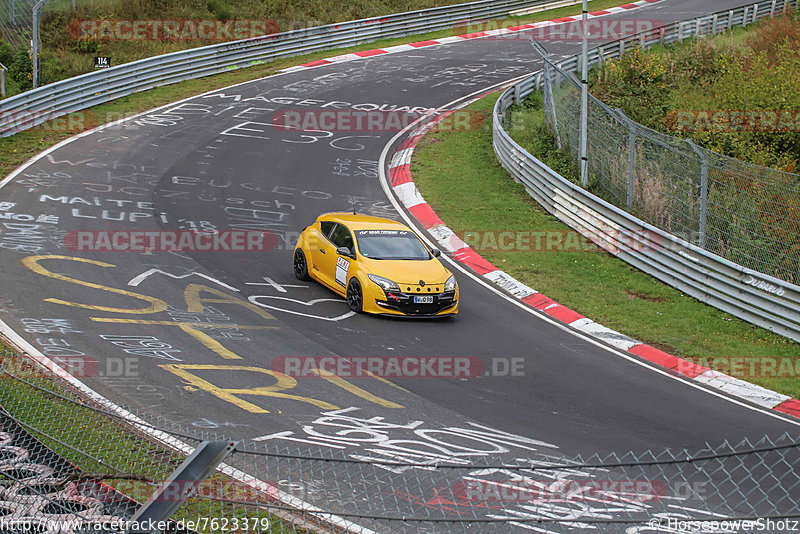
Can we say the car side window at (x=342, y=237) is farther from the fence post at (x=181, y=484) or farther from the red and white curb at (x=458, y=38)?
the red and white curb at (x=458, y=38)

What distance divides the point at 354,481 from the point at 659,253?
10979mm

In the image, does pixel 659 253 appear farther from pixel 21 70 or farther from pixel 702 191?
pixel 21 70

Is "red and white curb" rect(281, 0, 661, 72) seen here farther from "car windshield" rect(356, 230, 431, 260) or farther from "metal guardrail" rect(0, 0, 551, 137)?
"car windshield" rect(356, 230, 431, 260)

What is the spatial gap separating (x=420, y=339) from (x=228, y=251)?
573cm

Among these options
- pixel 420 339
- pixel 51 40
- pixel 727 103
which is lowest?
pixel 420 339

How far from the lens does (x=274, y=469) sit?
9008 mm

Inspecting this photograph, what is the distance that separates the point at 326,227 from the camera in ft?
56.1

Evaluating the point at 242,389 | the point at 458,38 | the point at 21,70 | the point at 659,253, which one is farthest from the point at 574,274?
the point at 458,38

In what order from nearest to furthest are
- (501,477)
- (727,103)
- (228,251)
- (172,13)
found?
(501,477)
(228,251)
(727,103)
(172,13)

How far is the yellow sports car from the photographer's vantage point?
1496cm

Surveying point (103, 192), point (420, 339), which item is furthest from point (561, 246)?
point (103, 192)

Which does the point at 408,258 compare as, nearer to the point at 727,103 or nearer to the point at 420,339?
the point at 420,339

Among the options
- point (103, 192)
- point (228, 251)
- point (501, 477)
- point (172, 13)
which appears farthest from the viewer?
point (172, 13)

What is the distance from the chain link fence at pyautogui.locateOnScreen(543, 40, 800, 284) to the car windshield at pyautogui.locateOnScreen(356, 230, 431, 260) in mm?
5366
